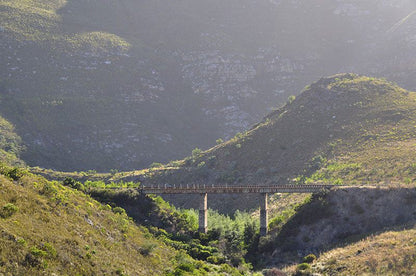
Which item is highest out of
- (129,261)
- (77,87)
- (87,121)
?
(77,87)

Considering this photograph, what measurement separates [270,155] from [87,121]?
8502cm

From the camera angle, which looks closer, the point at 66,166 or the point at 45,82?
the point at 66,166

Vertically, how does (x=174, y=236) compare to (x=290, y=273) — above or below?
above

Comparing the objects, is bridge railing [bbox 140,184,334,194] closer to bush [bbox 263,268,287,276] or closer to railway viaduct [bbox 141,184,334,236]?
railway viaduct [bbox 141,184,334,236]

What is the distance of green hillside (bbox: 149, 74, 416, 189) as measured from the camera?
87625 millimetres

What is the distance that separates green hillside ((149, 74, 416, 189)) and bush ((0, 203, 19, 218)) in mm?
59644

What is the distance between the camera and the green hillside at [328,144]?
87625 mm

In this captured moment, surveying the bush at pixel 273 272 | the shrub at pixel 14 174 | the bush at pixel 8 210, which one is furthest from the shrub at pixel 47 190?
the bush at pixel 273 272

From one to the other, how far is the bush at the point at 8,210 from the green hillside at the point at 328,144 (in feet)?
196

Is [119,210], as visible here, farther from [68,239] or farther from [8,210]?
[8,210]

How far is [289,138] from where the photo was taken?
11531 centimetres

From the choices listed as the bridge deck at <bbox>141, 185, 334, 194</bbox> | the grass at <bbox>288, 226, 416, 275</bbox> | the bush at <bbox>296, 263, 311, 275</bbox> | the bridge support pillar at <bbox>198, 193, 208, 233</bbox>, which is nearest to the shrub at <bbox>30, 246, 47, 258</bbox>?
the bush at <bbox>296, 263, 311, 275</bbox>

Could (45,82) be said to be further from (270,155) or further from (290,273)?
(290,273)

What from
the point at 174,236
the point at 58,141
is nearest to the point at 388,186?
the point at 174,236
